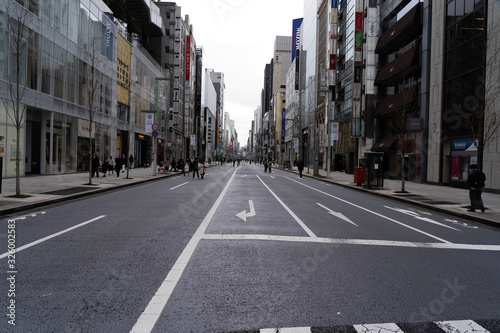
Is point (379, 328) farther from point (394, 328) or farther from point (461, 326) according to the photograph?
point (461, 326)

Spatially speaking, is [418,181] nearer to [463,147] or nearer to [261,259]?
[463,147]

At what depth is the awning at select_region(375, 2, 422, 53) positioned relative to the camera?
1160 inches

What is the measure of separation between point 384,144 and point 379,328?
111ft

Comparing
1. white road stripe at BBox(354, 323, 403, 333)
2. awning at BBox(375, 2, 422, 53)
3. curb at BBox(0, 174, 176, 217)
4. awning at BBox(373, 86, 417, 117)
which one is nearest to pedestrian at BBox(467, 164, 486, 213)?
white road stripe at BBox(354, 323, 403, 333)

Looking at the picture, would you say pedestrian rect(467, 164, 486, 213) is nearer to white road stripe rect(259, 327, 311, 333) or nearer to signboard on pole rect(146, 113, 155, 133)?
white road stripe rect(259, 327, 311, 333)

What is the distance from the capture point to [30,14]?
72.8 feet

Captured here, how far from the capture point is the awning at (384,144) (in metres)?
34.0

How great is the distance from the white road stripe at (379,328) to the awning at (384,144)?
107ft

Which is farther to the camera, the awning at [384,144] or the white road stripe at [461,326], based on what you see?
the awning at [384,144]

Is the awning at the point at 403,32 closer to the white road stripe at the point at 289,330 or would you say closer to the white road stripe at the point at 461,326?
the white road stripe at the point at 461,326

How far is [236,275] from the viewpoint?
477 centimetres

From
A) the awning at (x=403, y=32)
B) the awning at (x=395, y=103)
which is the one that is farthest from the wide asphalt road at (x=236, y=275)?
the awning at (x=403, y=32)

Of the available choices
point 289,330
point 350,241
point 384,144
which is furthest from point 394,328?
point 384,144

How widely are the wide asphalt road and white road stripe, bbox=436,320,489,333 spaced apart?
53 millimetres
